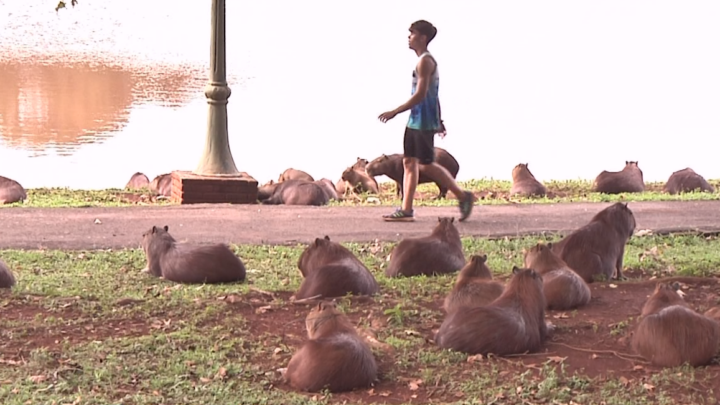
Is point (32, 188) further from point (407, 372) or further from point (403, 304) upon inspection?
point (407, 372)

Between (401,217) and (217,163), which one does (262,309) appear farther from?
(217,163)

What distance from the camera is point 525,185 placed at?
1244cm

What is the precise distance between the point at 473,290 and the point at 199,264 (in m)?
1.87

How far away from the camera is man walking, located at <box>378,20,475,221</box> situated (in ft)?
29.8

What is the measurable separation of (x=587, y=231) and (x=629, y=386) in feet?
7.04

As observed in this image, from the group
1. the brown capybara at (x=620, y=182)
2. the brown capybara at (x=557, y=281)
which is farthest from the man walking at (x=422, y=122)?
the brown capybara at (x=620, y=182)

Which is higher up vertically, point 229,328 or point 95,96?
point 95,96

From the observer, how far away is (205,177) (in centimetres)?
1102

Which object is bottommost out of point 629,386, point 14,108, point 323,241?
point 629,386

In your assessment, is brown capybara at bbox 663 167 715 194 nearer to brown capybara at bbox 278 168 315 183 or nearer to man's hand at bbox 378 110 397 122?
brown capybara at bbox 278 168 315 183

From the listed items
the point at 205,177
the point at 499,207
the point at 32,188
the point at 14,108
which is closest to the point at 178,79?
the point at 14,108

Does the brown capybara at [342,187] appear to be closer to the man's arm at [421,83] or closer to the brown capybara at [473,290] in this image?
the man's arm at [421,83]

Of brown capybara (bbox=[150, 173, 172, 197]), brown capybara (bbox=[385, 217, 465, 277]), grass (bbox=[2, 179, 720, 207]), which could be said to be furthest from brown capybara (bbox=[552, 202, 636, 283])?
brown capybara (bbox=[150, 173, 172, 197])

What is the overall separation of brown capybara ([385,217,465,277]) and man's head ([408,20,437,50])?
2.35 m
